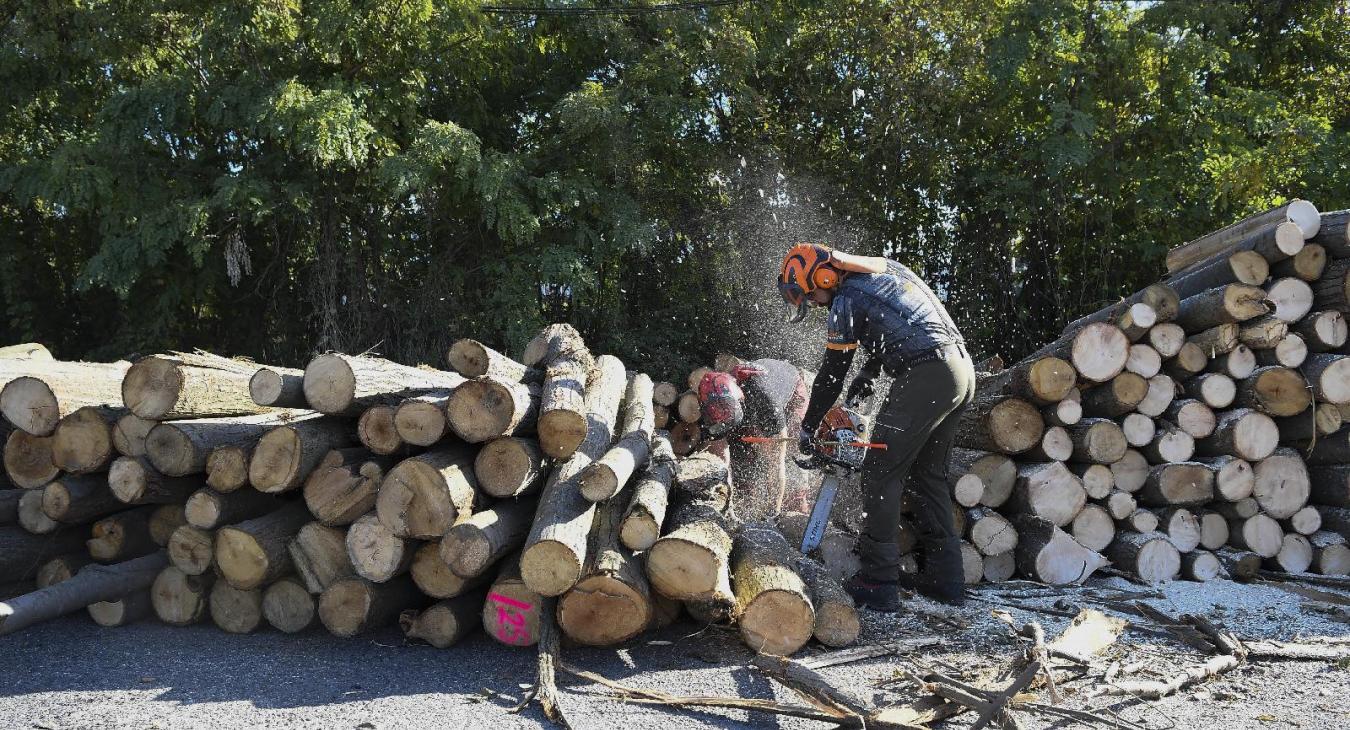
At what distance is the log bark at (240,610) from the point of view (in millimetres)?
4109

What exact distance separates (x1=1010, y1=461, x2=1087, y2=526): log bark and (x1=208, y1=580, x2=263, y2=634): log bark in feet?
12.7

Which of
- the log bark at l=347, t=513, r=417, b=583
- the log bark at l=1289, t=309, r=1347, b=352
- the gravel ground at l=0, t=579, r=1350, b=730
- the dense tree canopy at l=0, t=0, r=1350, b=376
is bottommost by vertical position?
the gravel ground at l=0, t=579, r=1350, b=730

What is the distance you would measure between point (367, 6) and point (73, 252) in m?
4.84

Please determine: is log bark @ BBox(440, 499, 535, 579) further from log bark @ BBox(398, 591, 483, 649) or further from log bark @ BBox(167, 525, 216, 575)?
log bark @ BBox(167, 525, 216, 575)

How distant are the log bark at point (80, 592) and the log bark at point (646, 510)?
2216 millimetres

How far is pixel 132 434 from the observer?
4148 mm

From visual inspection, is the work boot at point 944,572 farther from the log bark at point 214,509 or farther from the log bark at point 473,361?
the log bark at point 214,509

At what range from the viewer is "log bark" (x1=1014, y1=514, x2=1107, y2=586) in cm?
495

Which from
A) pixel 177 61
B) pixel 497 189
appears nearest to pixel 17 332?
pixel 177 61

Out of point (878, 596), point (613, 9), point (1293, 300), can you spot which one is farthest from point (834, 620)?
point (613, 9)

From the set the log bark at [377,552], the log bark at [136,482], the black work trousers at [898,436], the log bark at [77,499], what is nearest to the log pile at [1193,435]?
the black work trousers at [898,436]

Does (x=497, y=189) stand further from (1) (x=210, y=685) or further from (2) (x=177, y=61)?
(1) (x=210, y=685)

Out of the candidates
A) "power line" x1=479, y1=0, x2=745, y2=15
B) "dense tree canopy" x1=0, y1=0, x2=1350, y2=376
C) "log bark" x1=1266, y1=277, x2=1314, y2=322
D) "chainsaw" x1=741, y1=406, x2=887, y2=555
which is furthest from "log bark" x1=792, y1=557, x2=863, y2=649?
"power line" x1=479, y1=0, x2=745, y2=15

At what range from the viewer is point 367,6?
8.25 metres
